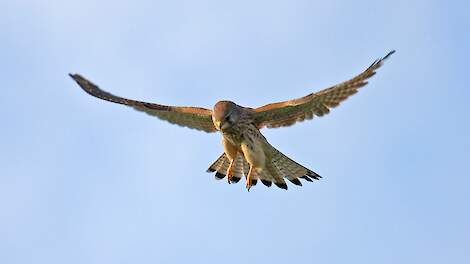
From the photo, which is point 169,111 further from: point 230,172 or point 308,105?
point 308,105

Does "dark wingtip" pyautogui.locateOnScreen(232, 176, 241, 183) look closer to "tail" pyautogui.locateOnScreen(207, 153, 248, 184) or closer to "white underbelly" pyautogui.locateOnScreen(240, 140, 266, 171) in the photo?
"tail" pyautogui.locateOnScreen(207, 153, 248, 184)

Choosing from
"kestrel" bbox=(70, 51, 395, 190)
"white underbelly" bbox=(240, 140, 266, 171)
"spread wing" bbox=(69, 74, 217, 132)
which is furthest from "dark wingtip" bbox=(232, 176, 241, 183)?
"spread wing" bbox=(69, 74, 217, 132)

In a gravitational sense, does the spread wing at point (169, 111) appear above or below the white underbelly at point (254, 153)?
above

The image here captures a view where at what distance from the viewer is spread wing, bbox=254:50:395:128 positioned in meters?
21.9

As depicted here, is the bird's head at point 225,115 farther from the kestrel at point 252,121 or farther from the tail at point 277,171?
the tail at point 277,171

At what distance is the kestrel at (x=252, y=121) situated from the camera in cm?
2223

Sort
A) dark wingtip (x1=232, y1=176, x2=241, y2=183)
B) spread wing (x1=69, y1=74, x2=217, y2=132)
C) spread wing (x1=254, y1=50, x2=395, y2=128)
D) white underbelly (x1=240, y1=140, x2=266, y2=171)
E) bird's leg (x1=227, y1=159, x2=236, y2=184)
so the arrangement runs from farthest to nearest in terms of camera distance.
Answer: dark wingtip (x1=232, y1=176, x2=241, y2=183) < bird's leg (x1=227, y1=159, x2=236, y2=184) < spread wing (x1=69, y1=74, x2=217, y2=132) < white underbelly (x1=240, y1=140, x2=266, y2=171) < spread wing (x1=254, y1=50, x2=395, y2=128)

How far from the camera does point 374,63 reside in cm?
2142

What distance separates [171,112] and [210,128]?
2.61ft

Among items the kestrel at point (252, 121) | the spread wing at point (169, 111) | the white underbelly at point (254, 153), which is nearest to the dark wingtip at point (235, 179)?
the kestrel at point (252, 121)

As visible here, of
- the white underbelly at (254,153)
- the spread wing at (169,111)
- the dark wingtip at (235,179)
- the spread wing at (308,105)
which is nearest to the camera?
the spread wing at (308,105)

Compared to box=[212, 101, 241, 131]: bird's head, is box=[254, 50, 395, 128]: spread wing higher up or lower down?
higher up

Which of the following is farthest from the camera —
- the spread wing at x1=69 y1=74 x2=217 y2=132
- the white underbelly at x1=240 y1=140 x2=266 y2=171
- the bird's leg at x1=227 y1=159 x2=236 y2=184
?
the bird's leg at x1=227 y1=159 x2=236 y2=184

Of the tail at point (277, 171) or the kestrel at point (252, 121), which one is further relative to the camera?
the tail at point (277, 171)
